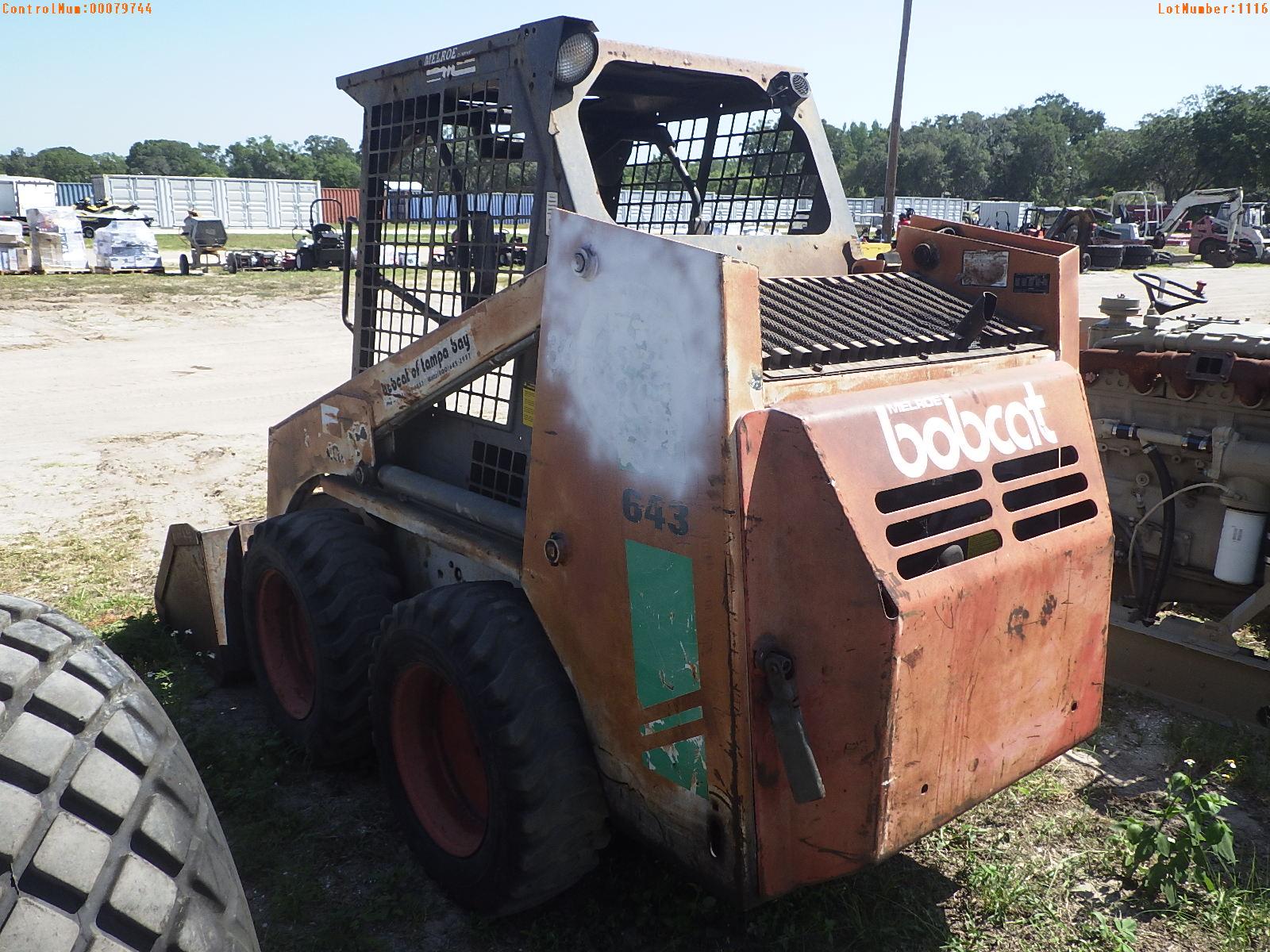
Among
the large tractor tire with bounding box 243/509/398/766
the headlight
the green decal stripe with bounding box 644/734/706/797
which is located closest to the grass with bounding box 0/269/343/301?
the large tractor tire with bounding box 243/509/398/766

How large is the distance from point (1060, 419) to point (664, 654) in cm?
132

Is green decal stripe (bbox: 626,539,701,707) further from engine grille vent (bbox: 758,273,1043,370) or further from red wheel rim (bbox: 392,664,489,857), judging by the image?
red wheel rim (bbox: 392,664,489,857)

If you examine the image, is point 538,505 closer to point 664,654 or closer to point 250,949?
point 664,654

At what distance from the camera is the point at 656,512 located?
2461mm

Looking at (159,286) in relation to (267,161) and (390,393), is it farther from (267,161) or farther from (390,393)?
(267,161)

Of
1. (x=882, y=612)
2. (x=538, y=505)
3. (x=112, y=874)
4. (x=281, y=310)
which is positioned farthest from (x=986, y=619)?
(x=281, y=310)

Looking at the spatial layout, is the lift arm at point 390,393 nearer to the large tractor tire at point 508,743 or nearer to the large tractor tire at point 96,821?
the large tractor tire at point 508,743

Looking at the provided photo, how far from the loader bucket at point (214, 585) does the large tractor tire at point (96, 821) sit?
2.60 meters

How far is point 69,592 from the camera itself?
18.5 ft

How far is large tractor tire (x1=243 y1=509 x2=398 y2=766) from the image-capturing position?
3.66m

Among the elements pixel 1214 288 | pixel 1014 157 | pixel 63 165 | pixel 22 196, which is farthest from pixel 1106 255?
pixel 63 165

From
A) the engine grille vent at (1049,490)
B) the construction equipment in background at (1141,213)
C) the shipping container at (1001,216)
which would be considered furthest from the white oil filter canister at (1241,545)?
the shipping container at (1001,216)

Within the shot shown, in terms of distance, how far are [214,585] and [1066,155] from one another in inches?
3347

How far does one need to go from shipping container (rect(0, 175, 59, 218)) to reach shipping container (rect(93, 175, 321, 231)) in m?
6.57
